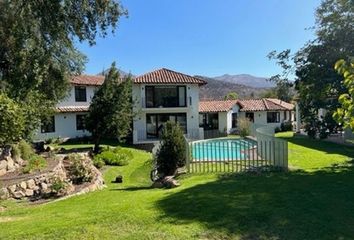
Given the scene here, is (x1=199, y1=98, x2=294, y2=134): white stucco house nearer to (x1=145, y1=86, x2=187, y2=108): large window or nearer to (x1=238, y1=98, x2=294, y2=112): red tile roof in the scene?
(x1=238, y1=98, x2=294, y2=112): red tile roof

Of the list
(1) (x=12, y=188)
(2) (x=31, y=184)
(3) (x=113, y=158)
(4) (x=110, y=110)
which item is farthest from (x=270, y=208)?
(4) (x=110, y=110)

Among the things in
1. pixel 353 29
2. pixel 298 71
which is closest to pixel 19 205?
pixel 298 71

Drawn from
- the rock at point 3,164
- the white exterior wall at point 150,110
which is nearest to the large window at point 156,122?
the white exterior wall at point 150,110

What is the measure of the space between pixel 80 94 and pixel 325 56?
30.0 metres

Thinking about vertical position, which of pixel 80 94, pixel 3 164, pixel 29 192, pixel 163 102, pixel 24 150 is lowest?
pixel 29 192

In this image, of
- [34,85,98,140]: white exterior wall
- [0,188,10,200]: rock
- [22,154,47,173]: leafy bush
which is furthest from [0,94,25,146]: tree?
[34,85,98,140]: white exterior wall

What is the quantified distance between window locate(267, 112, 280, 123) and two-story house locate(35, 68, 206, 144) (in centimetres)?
1840

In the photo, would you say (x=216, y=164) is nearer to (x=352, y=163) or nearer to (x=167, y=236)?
(x=352, y=163)

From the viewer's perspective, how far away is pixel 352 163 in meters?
16.9

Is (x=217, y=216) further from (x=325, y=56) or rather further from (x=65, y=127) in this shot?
(x=65, y=127)

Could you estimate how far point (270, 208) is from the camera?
8320mm

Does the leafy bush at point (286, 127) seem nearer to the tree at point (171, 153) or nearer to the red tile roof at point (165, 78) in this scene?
the red tile roof at point (165, 78)

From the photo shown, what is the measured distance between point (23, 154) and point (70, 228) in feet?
41.1

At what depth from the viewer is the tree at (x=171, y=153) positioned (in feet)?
55.9
